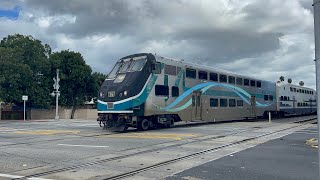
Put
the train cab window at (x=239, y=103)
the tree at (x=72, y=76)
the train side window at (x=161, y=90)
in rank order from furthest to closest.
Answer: the tree at (x=72, y=76)
the train cab window at (x=239, y=103)
the train side window at (x=161, y=90)

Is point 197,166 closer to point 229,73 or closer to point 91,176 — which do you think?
point 91,176

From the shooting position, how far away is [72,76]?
51.4 m

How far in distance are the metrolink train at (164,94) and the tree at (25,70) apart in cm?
2508

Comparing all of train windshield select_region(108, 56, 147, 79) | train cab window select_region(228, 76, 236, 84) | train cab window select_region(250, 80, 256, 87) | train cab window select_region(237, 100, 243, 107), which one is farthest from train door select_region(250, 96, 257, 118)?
train windshield select_region(108, 56, 147, 79)

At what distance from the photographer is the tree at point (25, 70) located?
43875 mm

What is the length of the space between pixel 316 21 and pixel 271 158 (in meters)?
8.27

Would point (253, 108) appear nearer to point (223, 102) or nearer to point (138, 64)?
point (223, 102)

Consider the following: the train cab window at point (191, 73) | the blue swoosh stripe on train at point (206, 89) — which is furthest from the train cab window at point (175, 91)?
the train cab window at point (191, 73)

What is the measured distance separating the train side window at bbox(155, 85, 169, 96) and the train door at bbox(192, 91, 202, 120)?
313cm

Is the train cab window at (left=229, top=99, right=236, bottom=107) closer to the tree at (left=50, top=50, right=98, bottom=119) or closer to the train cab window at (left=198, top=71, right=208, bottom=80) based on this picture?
the train cab window at (left=198, top=71, right=208, bottom=80)

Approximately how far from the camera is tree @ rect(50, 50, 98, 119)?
51.4 m

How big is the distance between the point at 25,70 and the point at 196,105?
85.7 feet

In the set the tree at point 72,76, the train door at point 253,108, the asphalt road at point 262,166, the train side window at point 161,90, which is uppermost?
the tree at point 72,76

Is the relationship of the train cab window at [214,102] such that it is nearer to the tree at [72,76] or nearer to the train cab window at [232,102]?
the train cab window at [232,102]
